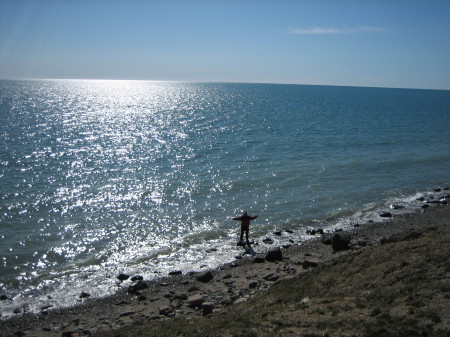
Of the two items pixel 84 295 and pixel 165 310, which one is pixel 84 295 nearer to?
pixel 84 295

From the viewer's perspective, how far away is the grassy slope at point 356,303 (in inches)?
409

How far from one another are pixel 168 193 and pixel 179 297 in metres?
16.9

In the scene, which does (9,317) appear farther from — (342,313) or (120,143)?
(120,143)

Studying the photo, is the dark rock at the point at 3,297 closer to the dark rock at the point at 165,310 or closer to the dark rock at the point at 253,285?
the dark rock at the point at 165,310

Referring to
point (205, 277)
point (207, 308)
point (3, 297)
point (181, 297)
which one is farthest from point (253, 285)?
point (3, 297)

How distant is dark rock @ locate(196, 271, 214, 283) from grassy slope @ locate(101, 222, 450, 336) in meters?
4.10

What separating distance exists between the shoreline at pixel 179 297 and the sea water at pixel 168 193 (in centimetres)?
108

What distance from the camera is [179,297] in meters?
17.7

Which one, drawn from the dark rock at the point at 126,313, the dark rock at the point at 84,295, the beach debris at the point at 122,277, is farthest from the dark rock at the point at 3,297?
the dark rock at the point at 126,313

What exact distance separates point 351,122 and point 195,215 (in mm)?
64673

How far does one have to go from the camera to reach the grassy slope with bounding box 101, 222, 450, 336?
1040 centimetres

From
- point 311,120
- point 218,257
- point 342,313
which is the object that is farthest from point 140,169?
point 311,120

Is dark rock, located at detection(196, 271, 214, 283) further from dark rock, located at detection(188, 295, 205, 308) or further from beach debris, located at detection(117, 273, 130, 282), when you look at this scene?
beach debris, located at detection(117, 273, 130, 282)

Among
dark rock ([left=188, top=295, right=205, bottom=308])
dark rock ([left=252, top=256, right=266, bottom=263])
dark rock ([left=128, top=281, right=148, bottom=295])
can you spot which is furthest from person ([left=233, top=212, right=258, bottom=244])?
dark rock ([left=188, top=295, right=205, bottom=308])
